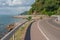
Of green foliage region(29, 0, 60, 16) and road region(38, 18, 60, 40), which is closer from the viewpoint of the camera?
road region(38, 18, 60, 40)

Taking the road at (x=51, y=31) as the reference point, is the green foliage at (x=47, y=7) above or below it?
below

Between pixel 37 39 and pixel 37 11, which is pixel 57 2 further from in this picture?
pixel 37 39

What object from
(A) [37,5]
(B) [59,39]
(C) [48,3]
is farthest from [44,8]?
(B) [59,39]

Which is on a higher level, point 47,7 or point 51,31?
point 51,31

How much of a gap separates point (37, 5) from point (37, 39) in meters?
133

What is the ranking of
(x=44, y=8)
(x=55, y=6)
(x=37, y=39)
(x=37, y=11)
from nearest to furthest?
(x=37, y=39)
(x=55, y=6)
(x=44, y=8)
(x=37, y=11)

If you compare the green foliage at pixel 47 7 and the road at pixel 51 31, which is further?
the green foliage at pixel 47 7

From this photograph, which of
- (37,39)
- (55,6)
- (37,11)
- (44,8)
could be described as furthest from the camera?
(37,11)

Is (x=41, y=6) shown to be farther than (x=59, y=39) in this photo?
Yes

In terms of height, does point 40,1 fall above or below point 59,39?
below

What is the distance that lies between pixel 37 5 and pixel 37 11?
445 centimetres

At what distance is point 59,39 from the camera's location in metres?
18.8

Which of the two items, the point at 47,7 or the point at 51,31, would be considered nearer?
the point at 51,31

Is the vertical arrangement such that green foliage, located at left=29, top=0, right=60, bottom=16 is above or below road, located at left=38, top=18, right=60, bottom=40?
below
